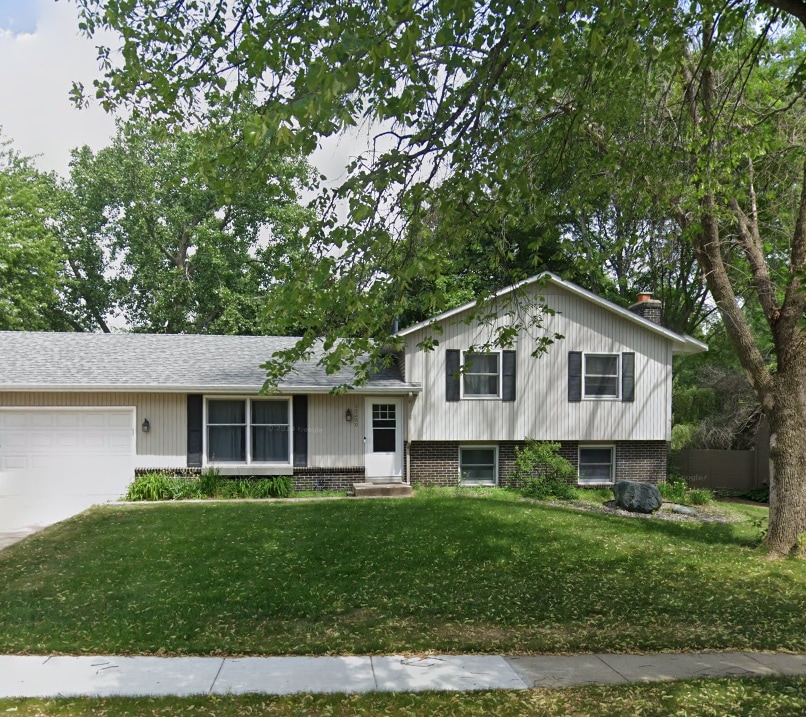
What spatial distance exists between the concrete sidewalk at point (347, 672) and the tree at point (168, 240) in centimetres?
2115

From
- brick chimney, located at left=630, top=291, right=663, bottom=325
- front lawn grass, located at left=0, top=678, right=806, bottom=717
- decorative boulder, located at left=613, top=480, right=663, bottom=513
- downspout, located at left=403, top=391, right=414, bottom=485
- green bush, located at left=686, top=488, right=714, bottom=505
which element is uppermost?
brick chimney, located at left=630, top=291, right=663, bottom=325

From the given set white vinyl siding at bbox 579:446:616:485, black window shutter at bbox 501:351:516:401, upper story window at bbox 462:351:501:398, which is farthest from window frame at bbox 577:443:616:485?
upper story window at bbox 462:351:501:398

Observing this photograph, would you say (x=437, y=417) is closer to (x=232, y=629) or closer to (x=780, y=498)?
(x=780, y=498)

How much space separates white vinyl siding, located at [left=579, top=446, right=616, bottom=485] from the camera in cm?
1745

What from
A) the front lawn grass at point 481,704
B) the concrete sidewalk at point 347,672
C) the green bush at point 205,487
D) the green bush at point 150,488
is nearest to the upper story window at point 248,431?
the green bush at point 205,487

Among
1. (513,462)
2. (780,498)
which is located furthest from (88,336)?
(780,498)

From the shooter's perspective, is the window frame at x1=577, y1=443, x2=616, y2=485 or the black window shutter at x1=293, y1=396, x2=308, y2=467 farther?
the window frame at x1=577, y1=443, x2=616, y2=485

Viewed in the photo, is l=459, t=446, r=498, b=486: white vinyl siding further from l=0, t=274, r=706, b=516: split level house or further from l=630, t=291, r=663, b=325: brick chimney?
l=630, t=291, r=663, b=325: brick chimney

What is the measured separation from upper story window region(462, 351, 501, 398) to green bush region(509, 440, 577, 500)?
1.57 meters

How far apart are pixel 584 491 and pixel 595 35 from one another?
1366 cm

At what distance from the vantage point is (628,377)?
1725 centimetres

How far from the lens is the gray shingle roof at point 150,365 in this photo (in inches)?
581

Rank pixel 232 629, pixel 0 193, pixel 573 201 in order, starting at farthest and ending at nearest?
pixel 0 193
pixel 573 201
pixel 232 629

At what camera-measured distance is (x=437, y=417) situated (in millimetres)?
16391
